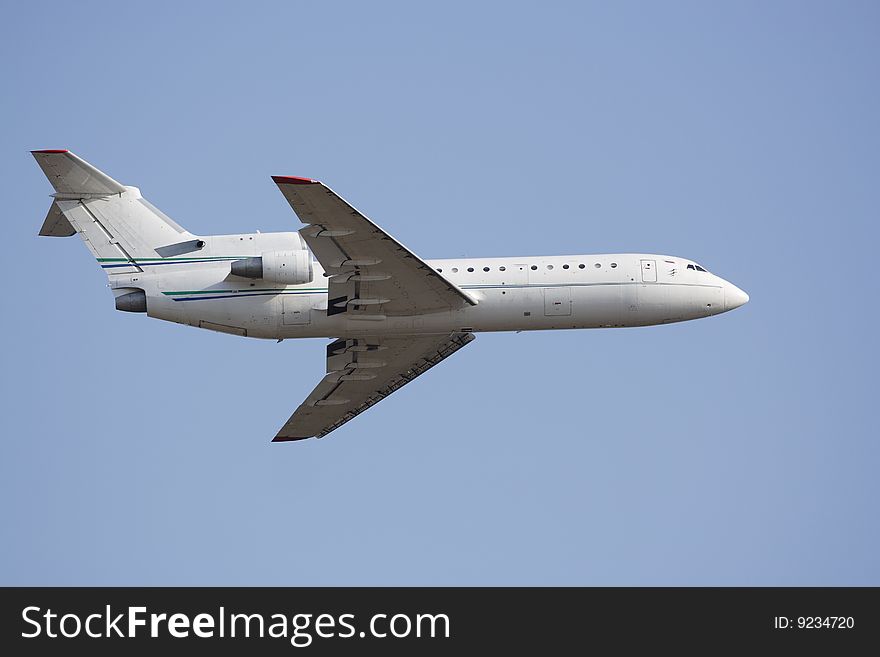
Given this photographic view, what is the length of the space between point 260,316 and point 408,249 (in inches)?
249

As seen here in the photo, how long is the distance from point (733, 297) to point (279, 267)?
18.1 metres

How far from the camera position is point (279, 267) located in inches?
2041

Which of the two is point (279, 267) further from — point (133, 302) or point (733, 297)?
point (733, 297)

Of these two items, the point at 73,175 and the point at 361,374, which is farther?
the point at 361,374

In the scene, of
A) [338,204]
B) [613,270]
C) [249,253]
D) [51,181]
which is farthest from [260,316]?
[613,270]

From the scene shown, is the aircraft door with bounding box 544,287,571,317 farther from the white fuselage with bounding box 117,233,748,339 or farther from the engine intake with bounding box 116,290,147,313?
the engine intake with bounding box 116,290,147,313

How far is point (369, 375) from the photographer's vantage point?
57.8 metres

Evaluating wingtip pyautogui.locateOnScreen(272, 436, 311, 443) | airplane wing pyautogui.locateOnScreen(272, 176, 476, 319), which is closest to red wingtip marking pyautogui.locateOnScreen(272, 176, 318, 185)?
airplane wing pyautogui.locateOnScreen(272, 176, 476, 319)

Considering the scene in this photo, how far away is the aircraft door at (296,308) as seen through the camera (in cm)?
5234

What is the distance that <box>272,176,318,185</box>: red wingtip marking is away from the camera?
155 feet

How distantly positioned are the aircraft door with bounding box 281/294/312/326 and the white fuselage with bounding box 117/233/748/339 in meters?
0.04

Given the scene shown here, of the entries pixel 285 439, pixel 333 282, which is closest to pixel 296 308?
pixel 333 282

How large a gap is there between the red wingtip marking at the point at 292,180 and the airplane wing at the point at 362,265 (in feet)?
0.18

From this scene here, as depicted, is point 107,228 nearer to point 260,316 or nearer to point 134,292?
point 134,292
